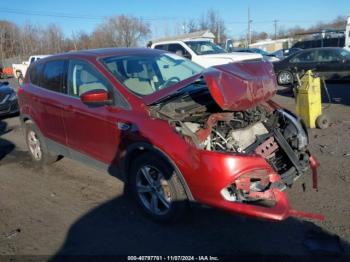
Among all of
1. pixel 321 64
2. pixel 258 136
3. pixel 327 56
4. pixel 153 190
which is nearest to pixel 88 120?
pixel 153 190

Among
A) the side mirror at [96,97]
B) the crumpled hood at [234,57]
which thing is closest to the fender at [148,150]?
the side mirror at [96,97]

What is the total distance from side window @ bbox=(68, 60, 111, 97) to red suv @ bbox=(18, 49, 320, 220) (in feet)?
0.04

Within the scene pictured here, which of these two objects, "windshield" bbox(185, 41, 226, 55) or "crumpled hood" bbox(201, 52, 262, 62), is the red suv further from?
"windshield" bbox(185, 41, 226, 55)

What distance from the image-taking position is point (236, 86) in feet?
12.3

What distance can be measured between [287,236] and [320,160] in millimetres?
2343

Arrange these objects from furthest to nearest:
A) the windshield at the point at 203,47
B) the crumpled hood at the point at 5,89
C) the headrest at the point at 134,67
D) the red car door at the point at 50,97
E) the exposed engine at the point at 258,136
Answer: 1. the windshield at the point at 203,47
2. the crumpled hood at the point at 5,89
3. the red car door at the point at 50,97
4. the headrest at the point at 134,67
5. the exposed engine at the point at 258,136

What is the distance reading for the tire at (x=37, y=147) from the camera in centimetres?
601

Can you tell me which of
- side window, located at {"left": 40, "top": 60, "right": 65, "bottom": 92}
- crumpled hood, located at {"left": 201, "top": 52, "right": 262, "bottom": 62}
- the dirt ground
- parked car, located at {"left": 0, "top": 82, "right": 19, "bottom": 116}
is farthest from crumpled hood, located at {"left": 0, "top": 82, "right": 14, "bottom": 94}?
crumpled hood, located at {"left": 201, "top": 52, "right": 262, "bottom": 62}

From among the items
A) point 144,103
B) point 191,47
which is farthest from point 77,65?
point 191,47

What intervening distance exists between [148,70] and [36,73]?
229 centimetres

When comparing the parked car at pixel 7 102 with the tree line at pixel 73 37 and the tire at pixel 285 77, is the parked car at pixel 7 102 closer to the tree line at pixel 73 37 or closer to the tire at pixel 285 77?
the tire at pixel 285 77

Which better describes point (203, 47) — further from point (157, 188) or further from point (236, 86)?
point (157, 188)

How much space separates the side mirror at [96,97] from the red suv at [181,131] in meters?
0.01

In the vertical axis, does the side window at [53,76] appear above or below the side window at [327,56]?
above
